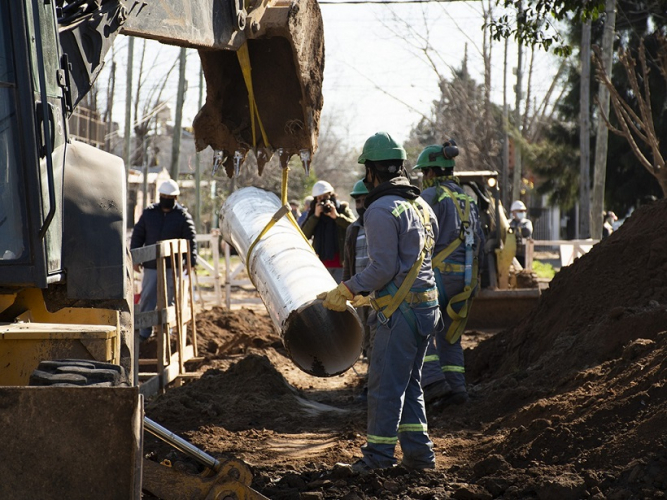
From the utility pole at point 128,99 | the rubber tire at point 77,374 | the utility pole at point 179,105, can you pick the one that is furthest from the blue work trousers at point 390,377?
the utility pole at point 179,105

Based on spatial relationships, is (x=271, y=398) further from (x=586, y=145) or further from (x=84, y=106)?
(x=84, y=106)

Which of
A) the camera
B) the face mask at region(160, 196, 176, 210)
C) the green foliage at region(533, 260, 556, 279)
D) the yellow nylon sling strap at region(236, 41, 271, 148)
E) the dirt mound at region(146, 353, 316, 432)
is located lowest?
the green foliage at region(533, 260, 556, 279)

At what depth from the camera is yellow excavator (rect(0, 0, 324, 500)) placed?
302 cm

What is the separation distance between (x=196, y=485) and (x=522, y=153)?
2680 cm

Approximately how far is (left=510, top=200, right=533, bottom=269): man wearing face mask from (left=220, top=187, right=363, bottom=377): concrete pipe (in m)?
9.05

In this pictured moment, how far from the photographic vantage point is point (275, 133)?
6.52 meters

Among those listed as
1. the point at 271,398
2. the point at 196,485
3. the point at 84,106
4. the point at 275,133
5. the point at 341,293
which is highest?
the point at 84,106

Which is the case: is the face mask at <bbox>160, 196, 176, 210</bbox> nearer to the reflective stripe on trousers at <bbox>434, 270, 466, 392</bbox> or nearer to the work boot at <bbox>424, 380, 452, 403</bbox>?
the reflective stripe on trousers at <bbox>434, 270, 466, 392</bbox>

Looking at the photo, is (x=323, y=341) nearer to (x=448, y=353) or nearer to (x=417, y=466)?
(x=448, y=353)

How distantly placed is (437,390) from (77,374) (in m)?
4.97

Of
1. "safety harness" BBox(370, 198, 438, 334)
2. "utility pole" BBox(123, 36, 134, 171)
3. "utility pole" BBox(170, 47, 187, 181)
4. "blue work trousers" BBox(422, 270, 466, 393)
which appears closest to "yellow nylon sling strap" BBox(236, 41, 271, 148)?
"safety harness" BBox(370, 198, 438, 334)

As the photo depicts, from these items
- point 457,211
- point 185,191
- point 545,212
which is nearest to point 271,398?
point 457,211

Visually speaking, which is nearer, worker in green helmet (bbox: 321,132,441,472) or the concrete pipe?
worker in green helmet (bbox: 321,132,441,472)

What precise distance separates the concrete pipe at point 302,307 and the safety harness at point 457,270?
1122 mm
